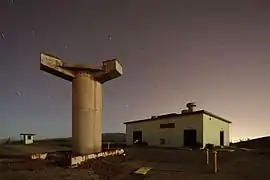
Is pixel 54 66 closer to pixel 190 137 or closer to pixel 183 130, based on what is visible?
pixel 183 130

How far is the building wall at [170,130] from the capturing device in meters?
31.2

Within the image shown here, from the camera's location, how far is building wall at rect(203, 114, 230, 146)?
1226 inches

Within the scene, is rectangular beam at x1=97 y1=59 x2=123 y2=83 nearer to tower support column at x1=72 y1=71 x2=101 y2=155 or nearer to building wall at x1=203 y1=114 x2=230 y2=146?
tower support column at x1=72 y1=71 x2=101 y2=155

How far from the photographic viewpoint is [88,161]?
17375 millimetres

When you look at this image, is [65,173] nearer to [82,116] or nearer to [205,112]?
[82,116]

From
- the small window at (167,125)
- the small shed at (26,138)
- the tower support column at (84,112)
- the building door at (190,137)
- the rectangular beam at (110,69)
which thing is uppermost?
the rectangular beam at (110,69)

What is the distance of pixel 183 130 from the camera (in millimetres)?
32094

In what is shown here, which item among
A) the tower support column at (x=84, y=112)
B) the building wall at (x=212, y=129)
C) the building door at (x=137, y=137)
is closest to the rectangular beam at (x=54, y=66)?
the tower support column at (x=84, y=112)

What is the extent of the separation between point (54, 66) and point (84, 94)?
7.35 ft

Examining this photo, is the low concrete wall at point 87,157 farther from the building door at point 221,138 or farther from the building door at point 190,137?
the building door at point 221,138

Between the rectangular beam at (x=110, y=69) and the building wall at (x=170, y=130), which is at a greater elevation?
the rectangular beam at (x=110, y=69)

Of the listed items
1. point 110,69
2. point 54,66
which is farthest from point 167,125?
point 54,66

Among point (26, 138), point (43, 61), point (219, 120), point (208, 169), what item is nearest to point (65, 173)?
point (208, 169)

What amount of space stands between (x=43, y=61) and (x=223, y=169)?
34.9 feet
